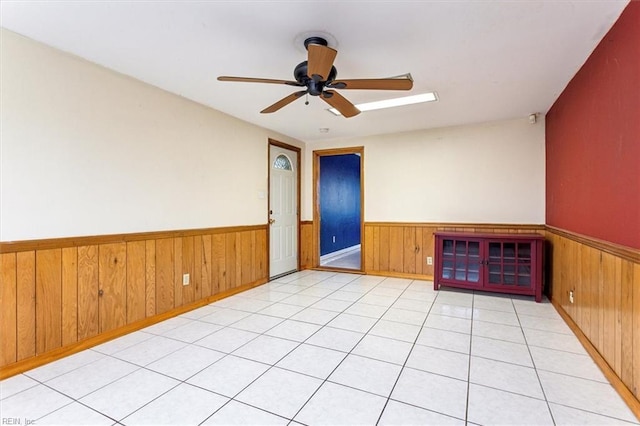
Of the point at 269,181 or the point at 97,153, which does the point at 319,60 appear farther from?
the point at 269,181

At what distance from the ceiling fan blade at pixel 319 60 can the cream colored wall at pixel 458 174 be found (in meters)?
2.95

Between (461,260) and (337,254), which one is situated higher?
(461,260)

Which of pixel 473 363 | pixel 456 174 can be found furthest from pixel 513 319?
pixel 456 174

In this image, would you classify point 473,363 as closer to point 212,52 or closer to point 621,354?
point 621,354

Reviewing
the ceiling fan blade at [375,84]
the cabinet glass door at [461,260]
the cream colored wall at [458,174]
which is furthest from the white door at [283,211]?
the ceiling fan blade at [375,84]

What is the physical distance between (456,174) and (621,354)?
2.97 metres

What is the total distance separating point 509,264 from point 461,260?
1.73 feet

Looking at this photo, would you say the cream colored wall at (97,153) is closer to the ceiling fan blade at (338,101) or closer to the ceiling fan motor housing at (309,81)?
the ceiling fan motor housing at (309,81)

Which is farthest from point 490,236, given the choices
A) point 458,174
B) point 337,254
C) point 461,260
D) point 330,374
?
point 337,254

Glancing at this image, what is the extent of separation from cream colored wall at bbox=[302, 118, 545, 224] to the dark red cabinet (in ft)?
1.78

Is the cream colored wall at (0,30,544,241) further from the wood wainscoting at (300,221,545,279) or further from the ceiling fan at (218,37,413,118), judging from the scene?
the ceiling fan at (218,37,413,118)

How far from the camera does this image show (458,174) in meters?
4.45

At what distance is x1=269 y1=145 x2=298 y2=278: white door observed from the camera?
4.80 metres

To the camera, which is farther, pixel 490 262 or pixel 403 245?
pixel 403 245
